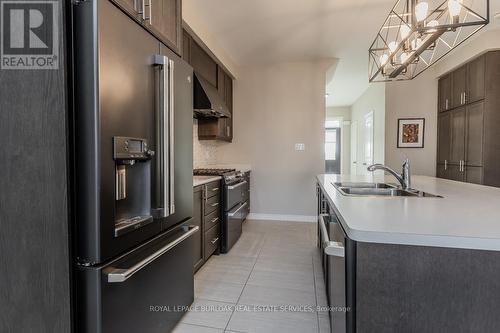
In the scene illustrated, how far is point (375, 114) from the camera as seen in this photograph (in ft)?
18.0

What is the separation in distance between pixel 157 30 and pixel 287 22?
2000 millimetres

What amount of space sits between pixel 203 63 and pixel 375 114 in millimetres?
3825

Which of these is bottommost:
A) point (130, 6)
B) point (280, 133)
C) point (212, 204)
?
point (212, 204)

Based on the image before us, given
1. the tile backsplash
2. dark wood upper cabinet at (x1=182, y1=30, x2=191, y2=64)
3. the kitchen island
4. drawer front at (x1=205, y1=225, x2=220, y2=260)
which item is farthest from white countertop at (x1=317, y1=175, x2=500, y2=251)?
the tile backsplash

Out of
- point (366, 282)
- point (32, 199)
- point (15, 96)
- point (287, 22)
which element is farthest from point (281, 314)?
point (287, 22)

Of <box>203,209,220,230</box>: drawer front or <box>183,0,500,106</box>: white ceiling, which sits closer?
<box>203,209,220,230</box>: drawer front

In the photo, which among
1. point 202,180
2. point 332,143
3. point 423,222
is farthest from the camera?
point 332,143

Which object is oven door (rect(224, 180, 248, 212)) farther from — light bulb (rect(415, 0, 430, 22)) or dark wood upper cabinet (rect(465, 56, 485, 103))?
dark wood upper cabinet (rect(465, 56, 485, 103))

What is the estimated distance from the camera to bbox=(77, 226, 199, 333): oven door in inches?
43.7

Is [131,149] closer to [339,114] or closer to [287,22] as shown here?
[287,22]

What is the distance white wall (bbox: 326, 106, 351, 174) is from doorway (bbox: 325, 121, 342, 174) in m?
0.13

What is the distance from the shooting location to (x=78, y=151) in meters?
1.08

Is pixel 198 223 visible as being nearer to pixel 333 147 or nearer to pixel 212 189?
pixel 212 189

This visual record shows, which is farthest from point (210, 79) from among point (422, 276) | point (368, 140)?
point (368, 140)
